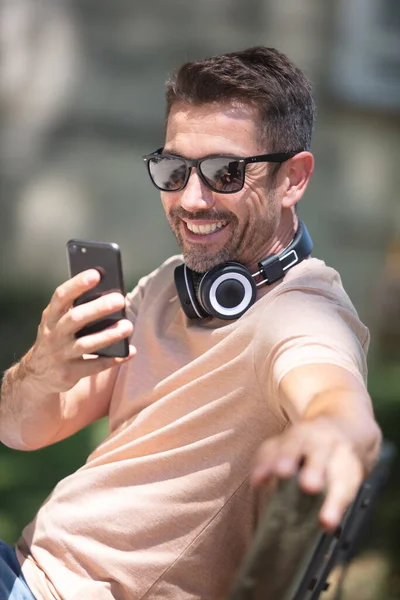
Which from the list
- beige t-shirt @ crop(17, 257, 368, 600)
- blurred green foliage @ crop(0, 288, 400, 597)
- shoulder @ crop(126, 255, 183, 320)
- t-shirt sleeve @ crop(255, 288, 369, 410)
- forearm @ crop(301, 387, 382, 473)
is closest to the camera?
forearm @ crop(301, 387, 382, 473)

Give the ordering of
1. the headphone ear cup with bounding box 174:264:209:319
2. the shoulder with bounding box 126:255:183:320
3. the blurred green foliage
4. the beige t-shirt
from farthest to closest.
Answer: the blurred green foliage
the shoulder with bounding box 126:255:183:320
the headphone ear cup with bounding box 174:264:209:319
the beige t-shirt

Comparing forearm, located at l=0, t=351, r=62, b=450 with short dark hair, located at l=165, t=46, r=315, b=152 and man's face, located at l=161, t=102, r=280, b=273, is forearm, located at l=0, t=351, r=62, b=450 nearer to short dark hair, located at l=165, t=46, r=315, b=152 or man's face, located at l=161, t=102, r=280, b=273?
man's face, located at l=161, t=102, r=280, b=273

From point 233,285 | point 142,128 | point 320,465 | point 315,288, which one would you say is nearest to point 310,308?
point 315,288

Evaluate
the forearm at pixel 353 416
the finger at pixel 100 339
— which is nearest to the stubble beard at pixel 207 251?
the finger at pixel 100 339

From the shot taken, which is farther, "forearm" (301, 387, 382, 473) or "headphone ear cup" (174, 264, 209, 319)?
"headphone ear cup" (174, 264, 209, 319)

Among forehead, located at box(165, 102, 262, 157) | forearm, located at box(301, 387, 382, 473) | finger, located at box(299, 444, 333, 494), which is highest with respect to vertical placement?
forehead, located at box(165, 102, 262, 157)

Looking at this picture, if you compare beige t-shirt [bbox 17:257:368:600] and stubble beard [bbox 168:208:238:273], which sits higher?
stubble beard [bbox 168:208:238:273]

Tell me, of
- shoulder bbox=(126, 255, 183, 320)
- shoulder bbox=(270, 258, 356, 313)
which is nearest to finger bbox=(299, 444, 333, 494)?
shoulder bbox=(270, 258, 356, 313)

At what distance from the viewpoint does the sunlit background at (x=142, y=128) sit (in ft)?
22.6

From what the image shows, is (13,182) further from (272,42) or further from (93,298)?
(93,298)

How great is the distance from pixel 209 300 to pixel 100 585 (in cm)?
63

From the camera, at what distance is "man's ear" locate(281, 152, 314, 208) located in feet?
6.74

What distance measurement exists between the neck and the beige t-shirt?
105 millimetres

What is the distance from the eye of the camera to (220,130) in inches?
77.0
